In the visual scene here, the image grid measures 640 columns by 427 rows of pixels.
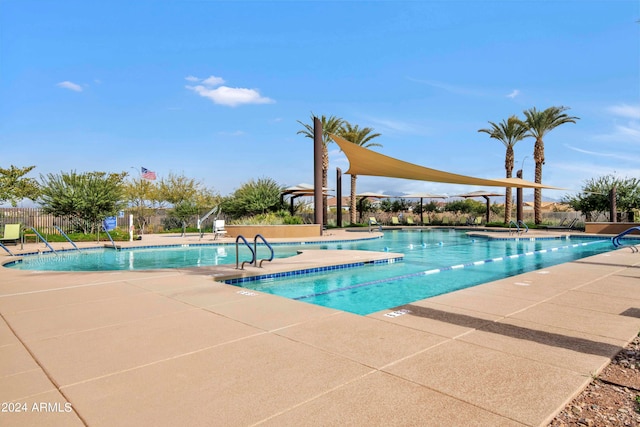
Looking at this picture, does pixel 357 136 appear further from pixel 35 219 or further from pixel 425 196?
pixel 35 219

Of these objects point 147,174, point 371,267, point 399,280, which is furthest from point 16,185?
point 399,280

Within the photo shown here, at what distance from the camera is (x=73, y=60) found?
15.3 m

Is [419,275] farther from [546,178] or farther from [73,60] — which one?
[546,178]

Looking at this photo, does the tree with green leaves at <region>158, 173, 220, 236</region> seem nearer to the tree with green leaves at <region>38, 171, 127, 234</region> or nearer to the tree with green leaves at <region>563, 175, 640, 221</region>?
the tree with green leaves at <region>38, 171, 127, 234</region>

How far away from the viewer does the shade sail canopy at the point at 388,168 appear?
9723 mm

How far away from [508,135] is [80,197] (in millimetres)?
23537

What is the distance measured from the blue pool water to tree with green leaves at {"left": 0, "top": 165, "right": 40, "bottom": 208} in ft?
50.0

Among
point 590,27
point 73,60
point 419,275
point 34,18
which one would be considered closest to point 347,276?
point 419,275

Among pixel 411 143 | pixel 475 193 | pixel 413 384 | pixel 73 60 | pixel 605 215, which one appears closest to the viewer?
pixel 413 384

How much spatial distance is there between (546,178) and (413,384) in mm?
25912

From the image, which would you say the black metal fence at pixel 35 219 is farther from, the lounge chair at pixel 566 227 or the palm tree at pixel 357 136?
the lounge chair at pixel 566 227

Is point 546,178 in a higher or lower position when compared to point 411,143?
lower

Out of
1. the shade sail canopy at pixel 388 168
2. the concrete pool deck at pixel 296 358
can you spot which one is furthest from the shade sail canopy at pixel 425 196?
the concrete pool deck at pixel 296 358

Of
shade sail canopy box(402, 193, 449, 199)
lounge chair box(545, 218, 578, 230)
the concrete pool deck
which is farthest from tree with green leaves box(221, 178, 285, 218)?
the concrete pool deck
